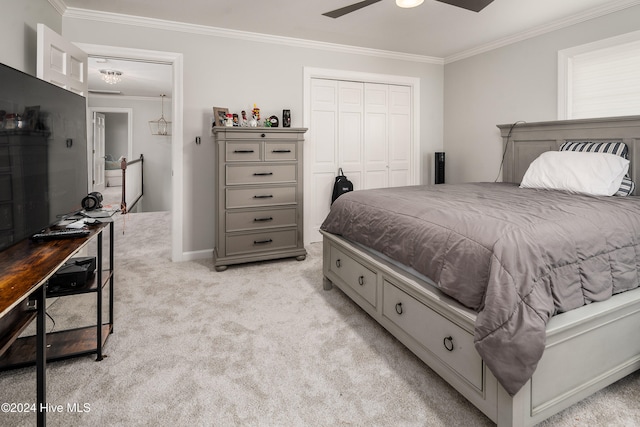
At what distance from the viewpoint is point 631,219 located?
5.68ft

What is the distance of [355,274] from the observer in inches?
94.9

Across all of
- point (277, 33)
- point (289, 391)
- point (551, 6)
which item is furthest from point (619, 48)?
point (289, 391)

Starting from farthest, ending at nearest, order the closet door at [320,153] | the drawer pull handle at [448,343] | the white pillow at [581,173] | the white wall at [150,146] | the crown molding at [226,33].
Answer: the white wall at [150,146] < the closet door at [320,153] < the crown molding at [226,33] < the white pillow at [581,173] < the drawer pull handle at [448,343]

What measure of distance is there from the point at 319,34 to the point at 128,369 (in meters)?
3.62

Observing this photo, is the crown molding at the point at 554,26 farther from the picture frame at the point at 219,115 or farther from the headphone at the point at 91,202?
the headphone at the point at 91,202

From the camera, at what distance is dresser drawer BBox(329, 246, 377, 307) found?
2205mm

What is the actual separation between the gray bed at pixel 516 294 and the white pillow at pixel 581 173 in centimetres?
50

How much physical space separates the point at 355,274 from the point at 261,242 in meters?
1.42

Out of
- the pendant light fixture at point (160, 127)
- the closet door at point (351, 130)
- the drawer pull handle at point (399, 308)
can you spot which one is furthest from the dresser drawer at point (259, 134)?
the pendant light fixture at point (160, 127)

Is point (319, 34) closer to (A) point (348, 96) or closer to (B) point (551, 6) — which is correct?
(A) point (348, 96)

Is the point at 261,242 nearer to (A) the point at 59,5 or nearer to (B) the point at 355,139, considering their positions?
(B) the point at 355,139

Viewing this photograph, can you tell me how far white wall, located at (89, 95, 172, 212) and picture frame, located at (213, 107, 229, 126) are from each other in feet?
16.8

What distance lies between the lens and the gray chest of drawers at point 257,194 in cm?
338

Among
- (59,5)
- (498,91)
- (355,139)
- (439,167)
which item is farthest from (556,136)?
(59,5)
